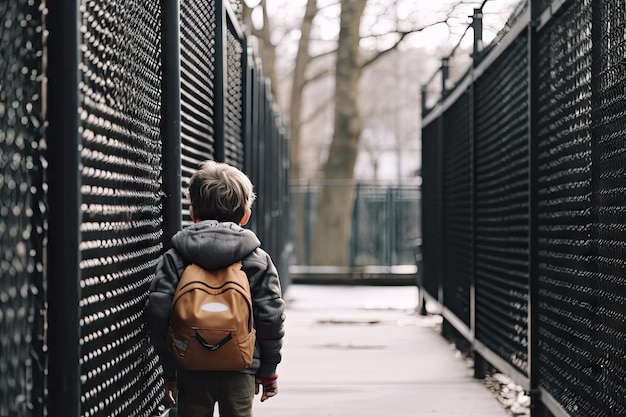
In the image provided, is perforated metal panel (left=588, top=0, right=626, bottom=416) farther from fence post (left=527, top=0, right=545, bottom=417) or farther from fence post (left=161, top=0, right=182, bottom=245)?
fence post (left=161, top=0, right=182, bottom=245)

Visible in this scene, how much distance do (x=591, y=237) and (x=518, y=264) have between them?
170 centimetres

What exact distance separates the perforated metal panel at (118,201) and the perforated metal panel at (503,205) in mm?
2542

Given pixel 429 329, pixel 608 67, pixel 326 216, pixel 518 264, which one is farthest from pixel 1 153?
pixel 326 216

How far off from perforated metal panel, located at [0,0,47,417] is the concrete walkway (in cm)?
392

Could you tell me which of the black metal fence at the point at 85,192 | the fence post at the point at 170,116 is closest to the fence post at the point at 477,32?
the black metal fence at the point at 85,192

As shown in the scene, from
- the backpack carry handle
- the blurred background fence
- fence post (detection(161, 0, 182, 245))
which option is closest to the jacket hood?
the backpack carry handle

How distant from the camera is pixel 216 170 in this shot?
3740 millimetres

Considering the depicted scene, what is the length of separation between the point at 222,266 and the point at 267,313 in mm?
232

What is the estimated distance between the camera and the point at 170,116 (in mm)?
4266

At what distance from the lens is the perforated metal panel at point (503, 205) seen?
5996mm

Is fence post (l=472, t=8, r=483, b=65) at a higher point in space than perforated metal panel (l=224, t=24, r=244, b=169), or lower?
higher

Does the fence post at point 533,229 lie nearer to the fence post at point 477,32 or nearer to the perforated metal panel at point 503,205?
the perforated metal panel at point 503,205

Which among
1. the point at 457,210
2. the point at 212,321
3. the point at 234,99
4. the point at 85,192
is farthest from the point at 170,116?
the point at 457,210

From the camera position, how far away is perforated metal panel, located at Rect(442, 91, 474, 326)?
8570 mm
